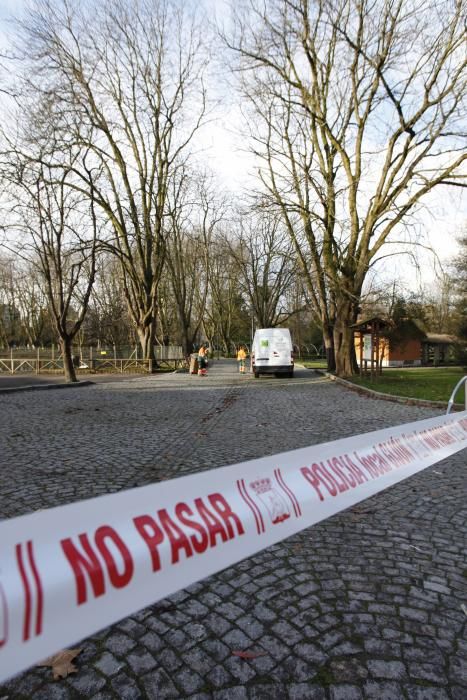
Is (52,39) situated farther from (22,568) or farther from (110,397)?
(22,568)

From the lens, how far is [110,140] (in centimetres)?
2555

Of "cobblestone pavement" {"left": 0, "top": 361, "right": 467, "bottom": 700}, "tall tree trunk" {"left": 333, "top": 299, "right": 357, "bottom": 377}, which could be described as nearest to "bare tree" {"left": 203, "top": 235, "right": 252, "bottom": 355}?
"tall tree trunk" {"left": 333, "top": 299, "right": 357, "bottom": 377}

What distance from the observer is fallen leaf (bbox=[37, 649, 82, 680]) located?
2213mm

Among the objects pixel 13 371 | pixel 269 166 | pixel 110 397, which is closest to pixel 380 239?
pixel 269 166

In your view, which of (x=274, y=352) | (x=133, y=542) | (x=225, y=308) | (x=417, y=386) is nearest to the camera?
(x=133, y=542)

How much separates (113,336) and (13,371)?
26445 mm

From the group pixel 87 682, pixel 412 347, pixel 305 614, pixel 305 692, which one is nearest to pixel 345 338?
pixel 305 614

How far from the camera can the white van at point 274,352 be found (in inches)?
880

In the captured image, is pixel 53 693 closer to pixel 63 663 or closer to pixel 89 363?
pixel 63 663

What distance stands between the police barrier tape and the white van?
64.4 ft

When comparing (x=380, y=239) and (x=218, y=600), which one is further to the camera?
(x=380, y=239)

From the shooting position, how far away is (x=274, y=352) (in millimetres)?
22359

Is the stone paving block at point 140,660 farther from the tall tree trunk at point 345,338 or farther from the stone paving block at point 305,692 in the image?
the tall tree trunk at point 345,338

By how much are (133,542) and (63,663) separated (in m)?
1.16
